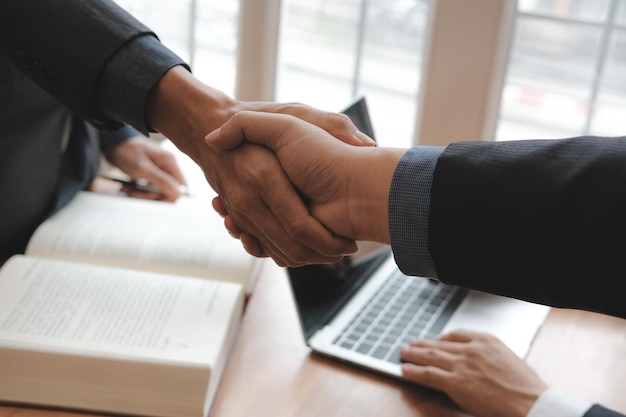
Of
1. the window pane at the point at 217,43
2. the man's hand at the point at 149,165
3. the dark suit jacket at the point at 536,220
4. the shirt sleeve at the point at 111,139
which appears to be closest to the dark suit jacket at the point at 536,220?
the dark suit jacket at the point at 536,220

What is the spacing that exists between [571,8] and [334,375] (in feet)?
4.43

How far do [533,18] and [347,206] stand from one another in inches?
49.0

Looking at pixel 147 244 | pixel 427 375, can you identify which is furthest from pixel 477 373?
pixel 147 244

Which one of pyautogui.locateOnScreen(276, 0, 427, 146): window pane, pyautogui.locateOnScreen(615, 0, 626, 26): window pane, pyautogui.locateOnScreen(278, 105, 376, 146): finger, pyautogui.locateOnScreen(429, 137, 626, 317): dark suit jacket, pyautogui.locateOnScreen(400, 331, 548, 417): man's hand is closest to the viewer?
pyautogui.locateOnScreen(429, 137, 626, 317): dark suit jacket

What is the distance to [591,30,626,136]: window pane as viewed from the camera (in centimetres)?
207

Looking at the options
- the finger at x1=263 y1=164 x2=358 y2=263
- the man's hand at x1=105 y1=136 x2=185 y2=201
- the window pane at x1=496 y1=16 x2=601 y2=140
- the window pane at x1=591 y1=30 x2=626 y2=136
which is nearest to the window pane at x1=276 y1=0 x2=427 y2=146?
the window pane at x1=496 y1=16 x2=601 y2=140

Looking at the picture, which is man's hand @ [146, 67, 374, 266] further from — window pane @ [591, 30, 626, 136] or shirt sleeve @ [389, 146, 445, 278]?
window pane @ [591, 30, 626, 136]

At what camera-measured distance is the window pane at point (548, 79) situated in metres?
2.11

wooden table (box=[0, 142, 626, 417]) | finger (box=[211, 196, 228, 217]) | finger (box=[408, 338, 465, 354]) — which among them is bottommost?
wooden table (box=[0, 142, 626, 417])

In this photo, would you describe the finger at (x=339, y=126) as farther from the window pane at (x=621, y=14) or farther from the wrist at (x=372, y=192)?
the window pane at (x=621, y=14)

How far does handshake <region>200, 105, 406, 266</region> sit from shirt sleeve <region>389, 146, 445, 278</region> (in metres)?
0.06

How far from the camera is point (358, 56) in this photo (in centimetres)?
240

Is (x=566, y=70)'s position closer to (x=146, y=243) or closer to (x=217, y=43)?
(x=217, y=43)

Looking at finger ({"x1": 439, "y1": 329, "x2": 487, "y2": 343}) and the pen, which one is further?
the pen
